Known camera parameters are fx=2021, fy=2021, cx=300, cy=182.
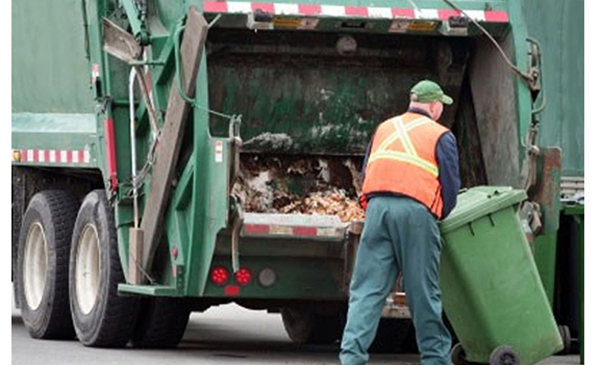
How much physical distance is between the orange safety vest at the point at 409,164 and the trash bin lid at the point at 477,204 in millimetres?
294

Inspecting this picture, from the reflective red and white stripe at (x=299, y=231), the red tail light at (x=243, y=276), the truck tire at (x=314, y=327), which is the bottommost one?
the truck tire at (x=314, y=327)

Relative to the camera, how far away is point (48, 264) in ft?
42.9

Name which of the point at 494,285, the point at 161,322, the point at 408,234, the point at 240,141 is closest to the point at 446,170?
the point at 408,234

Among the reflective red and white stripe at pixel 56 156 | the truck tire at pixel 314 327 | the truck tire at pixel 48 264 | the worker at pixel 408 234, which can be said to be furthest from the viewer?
the truck tire at pixel 314 327

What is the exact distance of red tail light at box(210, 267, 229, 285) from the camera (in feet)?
37.0

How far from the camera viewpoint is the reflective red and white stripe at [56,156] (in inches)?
497

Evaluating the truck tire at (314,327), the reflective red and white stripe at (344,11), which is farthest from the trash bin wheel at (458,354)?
Result: the truck tire at (314,327)

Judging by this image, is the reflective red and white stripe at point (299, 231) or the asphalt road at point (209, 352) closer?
the reflective red and white stripe at point (299, 231)

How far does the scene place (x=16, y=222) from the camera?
14039 mm

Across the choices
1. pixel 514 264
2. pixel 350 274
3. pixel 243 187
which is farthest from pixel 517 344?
pixel 243 187

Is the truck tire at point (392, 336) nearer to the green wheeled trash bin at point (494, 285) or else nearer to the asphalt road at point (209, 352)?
the asphalt road at point (209, 352)

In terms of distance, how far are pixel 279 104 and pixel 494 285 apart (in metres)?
2.75

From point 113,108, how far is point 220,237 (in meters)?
1.40

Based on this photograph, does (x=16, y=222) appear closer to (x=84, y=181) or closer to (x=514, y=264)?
(x=84, y=181)
